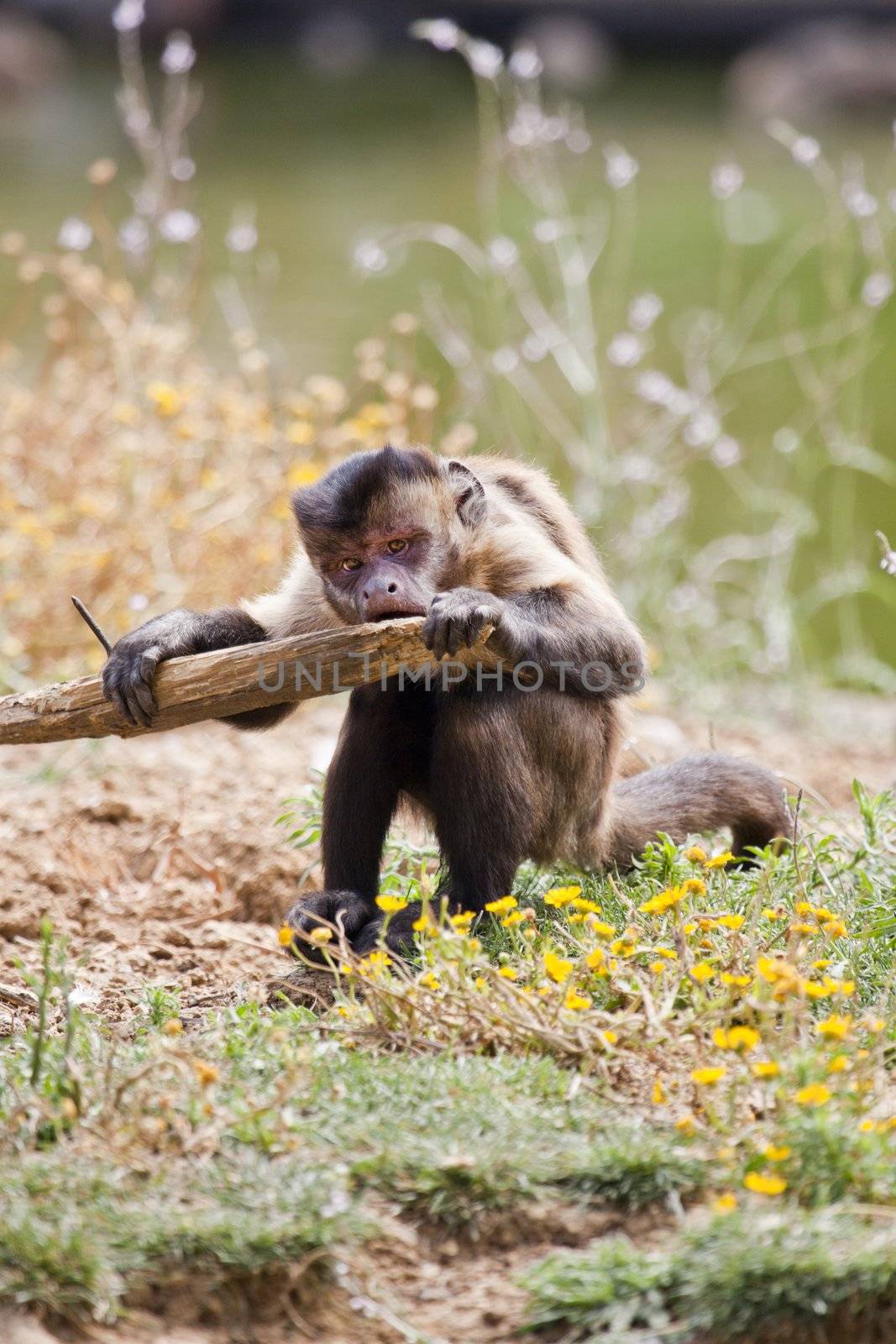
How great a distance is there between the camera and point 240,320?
8.77m

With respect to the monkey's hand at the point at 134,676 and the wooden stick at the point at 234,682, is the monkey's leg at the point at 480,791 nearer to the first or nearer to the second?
the wooden stick at the point at 234,682

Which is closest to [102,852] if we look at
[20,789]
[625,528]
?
[20,789]

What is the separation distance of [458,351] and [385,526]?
11.6ft

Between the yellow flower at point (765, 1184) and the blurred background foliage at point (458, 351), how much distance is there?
3.33 meters

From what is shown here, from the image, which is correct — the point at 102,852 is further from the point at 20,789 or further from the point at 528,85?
the point at 528,85

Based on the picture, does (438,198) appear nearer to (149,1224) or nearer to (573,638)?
(573,638)

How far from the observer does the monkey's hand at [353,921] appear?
3.91 m

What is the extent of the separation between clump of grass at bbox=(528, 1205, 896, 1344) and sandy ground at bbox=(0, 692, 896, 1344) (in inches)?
5.0

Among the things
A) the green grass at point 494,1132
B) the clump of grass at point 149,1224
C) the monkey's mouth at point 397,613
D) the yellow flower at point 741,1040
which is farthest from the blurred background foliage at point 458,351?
the yellow flower at point 741,1040

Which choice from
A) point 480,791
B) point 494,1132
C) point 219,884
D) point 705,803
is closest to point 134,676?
point 480,791

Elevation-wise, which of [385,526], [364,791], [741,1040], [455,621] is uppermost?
[385,526]

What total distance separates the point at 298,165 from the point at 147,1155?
837 inches

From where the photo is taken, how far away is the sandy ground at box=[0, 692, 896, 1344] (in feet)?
8.52

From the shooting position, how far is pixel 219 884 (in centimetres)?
470
